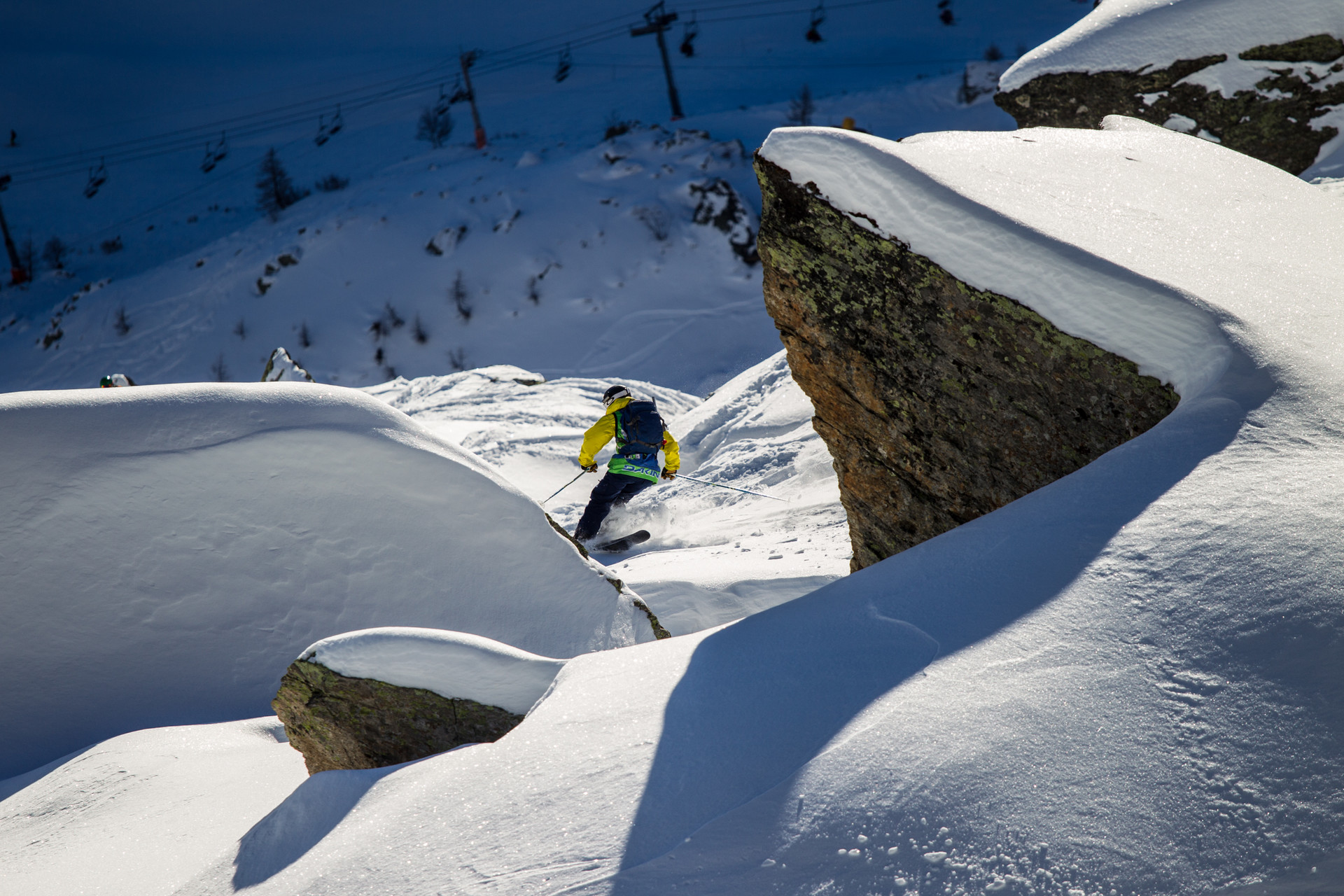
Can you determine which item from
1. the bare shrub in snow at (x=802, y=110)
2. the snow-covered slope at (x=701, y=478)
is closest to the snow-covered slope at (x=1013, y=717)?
the snow-covered slope at (x=701, y=478)

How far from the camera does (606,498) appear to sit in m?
7.20

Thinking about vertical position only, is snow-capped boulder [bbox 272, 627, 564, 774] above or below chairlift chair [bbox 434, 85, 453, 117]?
below

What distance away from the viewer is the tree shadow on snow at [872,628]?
1.60 metres

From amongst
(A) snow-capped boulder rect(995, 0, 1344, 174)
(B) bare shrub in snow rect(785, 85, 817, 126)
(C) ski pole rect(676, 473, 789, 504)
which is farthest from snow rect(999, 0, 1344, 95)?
(B) bare shrub in snow rect(785, 85, 817, 126)

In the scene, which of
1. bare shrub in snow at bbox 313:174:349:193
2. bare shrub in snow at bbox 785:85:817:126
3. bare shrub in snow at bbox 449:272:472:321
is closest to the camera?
bare shrub in snow at bbox 449:272:472:321

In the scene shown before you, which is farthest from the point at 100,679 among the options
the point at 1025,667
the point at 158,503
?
the point at 1025,667

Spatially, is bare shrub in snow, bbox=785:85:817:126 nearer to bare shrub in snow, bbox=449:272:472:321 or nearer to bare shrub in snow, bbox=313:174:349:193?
bare shrub in snow, bbox=449:272:472:321

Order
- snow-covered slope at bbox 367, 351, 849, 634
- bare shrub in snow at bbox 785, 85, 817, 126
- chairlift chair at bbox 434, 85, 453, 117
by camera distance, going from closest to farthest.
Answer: snow-covered slope at bbox 367, 351, 849, 634 < bare shrub in snow at bbox 785, 85, 817, 126 < chairlift chair at bbox 434, 85, 453, 117

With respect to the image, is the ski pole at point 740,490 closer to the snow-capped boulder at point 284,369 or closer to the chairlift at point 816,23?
the snow-capped boulder at point 284,369

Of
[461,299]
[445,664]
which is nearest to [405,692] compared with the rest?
[445,664]

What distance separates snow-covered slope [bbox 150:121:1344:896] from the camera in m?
1.29

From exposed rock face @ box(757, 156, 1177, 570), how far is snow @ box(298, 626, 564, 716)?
175 centimetres

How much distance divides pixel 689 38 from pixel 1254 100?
33.0m

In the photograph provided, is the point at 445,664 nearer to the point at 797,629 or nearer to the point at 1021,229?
the point at 797,629
